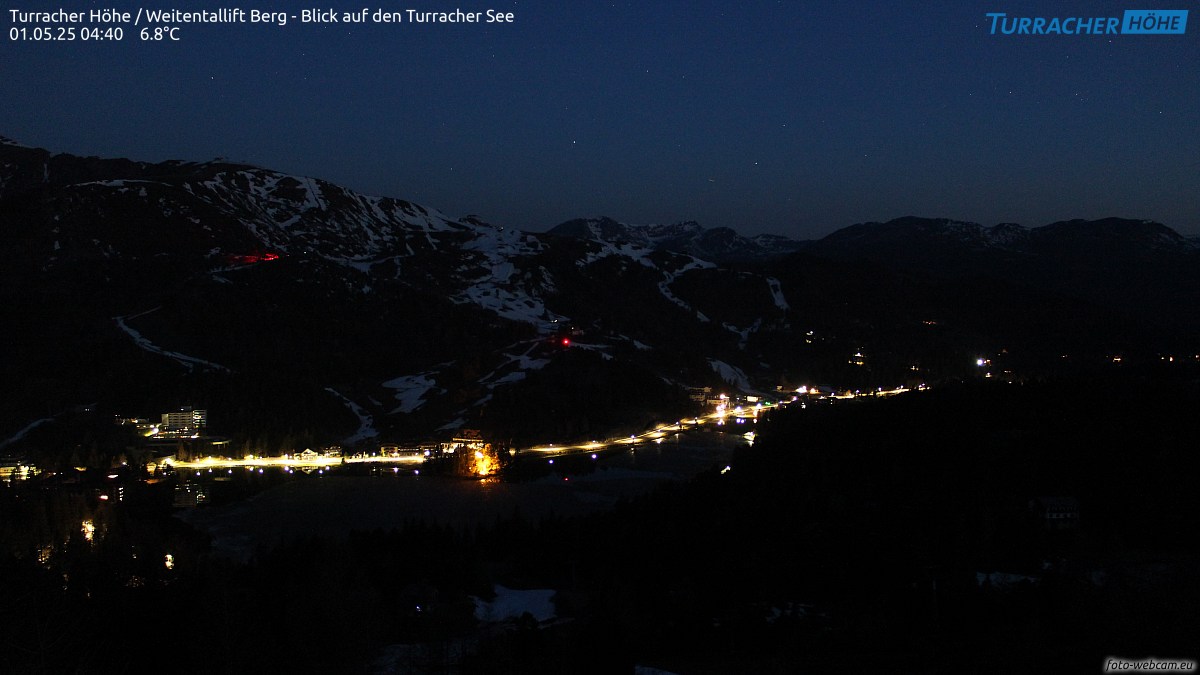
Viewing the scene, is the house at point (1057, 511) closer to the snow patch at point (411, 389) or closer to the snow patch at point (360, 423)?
the snow patch at point (360, 423)

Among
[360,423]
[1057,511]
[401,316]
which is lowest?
[1057,511]

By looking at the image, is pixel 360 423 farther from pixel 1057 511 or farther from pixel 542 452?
pixel 1057 511

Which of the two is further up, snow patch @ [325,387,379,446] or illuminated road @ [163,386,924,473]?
snow patch @ [325,387,379,446]

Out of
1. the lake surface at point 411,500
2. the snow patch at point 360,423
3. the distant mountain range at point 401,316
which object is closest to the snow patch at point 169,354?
the distant mountain range at point 401,316

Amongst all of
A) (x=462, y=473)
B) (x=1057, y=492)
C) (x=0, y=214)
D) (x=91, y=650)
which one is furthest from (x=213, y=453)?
(x=0, y=214)

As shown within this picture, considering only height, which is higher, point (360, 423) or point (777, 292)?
point (777, 292)

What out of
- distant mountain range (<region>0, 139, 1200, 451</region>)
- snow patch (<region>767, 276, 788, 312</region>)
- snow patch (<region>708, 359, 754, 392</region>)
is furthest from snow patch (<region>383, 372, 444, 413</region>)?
snow patch (<region>767, 276, 788, 312</region>)

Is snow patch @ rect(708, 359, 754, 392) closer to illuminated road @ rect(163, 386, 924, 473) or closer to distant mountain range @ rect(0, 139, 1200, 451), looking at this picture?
distant mountain range @ rect(0, 139, 1200, 451)

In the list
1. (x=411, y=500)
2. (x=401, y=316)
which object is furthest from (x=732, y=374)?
(x=411, y=500)
